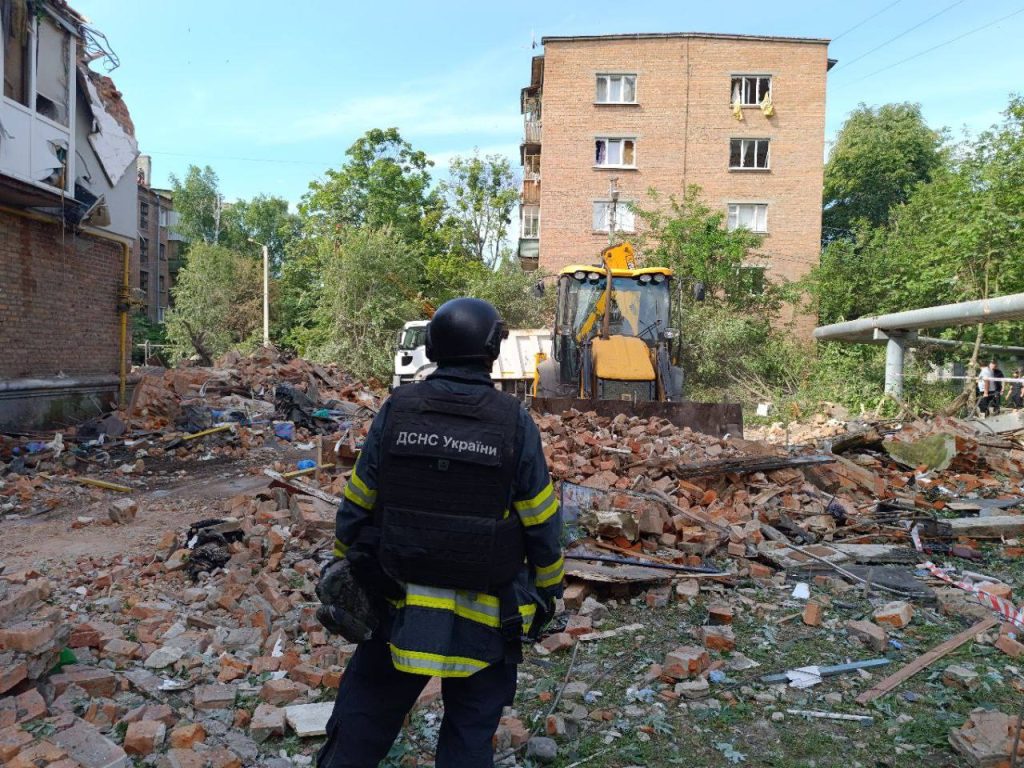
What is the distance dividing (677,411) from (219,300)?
3182cm

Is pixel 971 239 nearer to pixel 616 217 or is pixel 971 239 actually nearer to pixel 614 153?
pixel 616 217

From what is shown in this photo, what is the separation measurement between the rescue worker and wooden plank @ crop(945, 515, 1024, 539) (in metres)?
5.31

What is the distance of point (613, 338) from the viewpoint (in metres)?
11.2

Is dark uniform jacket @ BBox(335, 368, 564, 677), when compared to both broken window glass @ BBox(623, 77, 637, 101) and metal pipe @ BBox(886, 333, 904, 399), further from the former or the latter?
broken window glass @ BBox(623, 77, 637, 101)

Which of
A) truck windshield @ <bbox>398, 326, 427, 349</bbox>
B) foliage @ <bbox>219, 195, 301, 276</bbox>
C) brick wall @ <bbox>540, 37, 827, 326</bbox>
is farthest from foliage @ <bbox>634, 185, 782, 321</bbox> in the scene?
foliage @ <bbox>219, 195, 301, 276</bbox>

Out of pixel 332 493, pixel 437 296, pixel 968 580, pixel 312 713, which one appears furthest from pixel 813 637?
pixel 437 296

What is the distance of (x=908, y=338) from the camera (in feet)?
50.3

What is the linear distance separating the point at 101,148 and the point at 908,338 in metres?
15.7

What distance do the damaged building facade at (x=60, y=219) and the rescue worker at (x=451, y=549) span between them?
9762mm

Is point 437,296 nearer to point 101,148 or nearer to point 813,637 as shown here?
point 101,148

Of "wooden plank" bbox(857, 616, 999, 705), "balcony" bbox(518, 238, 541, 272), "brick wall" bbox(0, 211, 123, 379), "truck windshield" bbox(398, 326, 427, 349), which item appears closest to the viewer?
"wooden plank" bbox(857, 616, 999, 705)

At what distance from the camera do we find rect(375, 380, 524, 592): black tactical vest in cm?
209

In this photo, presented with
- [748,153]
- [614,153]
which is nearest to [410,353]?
[614,153]

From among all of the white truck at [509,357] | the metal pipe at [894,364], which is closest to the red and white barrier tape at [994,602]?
the metal pipe at [894,364]
